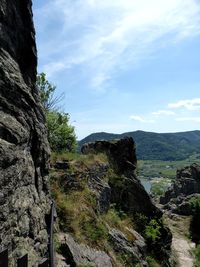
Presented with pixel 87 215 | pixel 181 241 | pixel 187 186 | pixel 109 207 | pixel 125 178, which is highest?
pixel 125 178

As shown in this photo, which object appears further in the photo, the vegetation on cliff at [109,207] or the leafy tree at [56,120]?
the leafy tree at [56,120]

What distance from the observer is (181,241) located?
31391mm

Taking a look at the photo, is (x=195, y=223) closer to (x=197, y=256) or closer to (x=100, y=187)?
(x=197, y=256)

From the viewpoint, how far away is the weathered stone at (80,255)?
419 inches

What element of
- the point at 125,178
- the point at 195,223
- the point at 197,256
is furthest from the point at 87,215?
the point at 195,223

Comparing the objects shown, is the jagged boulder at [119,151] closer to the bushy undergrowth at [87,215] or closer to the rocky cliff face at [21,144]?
the bushy undergrowth at [87,215]

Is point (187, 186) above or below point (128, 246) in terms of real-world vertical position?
below

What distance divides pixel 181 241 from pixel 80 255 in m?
22.1

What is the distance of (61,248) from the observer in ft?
35.7

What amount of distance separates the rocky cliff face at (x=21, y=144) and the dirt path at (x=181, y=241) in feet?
44.0

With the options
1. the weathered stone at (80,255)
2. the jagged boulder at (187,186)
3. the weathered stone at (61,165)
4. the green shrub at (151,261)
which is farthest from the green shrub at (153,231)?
the jagged boulder at (187,186)

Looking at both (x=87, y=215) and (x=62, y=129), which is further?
(x=62, y=129)

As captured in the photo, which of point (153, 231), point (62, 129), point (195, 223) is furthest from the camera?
point (62, 129)

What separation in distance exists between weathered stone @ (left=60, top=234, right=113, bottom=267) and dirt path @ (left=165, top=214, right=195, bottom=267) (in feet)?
32.5
